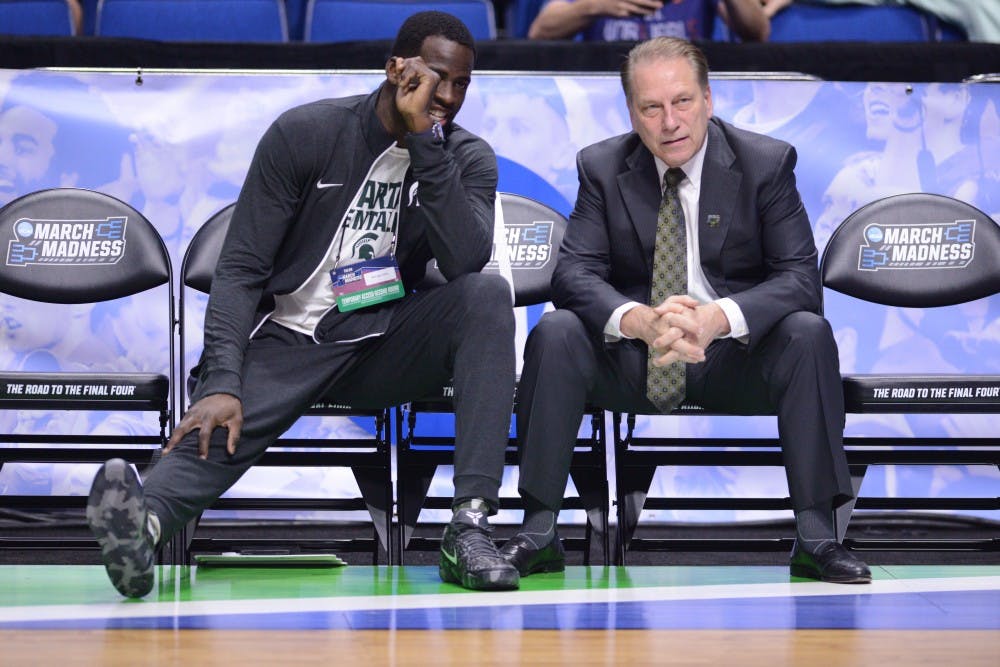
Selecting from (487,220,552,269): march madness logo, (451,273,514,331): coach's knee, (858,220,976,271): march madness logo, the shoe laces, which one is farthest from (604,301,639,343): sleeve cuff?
(858,220,976,271): march madness logo

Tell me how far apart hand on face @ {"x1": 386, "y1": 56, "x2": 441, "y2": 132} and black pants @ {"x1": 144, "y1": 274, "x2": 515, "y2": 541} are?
1.25 feet

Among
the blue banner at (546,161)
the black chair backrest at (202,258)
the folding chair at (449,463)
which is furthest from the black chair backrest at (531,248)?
the black chair backrest at (202,258)

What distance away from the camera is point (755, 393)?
3105 millimetres

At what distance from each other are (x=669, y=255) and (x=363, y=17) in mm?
2172

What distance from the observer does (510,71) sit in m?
4.19

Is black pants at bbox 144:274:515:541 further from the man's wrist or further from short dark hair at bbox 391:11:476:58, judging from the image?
short dark hair at bbox 391:11:476:58

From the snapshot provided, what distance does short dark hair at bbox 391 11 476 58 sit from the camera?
3008mm

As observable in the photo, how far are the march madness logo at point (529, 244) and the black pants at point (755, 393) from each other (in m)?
0.70

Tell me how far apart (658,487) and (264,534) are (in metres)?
1.21

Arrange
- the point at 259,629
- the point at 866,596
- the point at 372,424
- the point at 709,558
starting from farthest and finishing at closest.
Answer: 1. the point at 372,424
2. the point at 709,558
3. the point at 866,596
4. the point at 259,629

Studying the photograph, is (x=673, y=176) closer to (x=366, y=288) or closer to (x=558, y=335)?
(x=558, y=335)

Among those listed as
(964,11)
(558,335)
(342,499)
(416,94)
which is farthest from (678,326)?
(964,11)

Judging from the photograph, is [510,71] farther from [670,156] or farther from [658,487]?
[658,487]

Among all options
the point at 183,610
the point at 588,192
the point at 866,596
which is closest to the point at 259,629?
the point at 183,610
